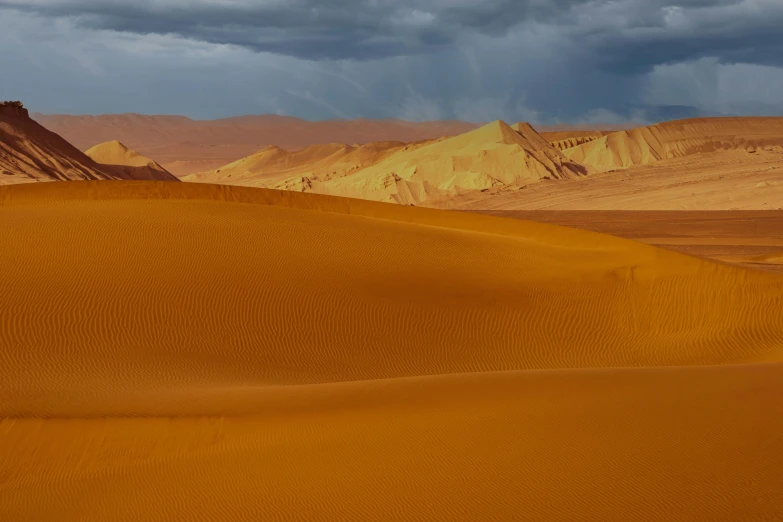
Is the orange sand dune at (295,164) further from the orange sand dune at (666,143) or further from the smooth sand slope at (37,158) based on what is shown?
the smooth sand slope at (37,158)

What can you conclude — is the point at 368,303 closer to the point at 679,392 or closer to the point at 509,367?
the point at 509,367

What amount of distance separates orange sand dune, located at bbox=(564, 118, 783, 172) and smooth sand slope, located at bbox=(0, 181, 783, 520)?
51156 mm

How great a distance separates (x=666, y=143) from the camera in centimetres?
6588

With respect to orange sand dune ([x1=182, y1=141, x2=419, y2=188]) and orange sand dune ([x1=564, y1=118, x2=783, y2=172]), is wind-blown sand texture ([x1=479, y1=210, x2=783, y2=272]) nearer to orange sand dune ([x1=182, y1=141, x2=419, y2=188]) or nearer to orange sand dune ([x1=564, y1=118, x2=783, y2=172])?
orange sand dune ([x1=564, y1=118, x2=783, y2=172])

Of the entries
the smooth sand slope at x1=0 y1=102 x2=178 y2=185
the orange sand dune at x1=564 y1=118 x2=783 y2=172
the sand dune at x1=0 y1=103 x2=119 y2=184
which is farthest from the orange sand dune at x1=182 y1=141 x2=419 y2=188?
the sand dune at x1=0 y1=103 x2=119 y2=184

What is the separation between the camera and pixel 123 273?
1062cm

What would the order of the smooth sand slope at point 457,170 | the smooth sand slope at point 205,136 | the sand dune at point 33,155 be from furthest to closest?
the smooth sand slope at point 205,136 < the smooth sand slope at point 457,170 < the sand dune at point 33,155

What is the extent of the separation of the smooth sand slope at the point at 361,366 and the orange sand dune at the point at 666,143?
5116 centimetres

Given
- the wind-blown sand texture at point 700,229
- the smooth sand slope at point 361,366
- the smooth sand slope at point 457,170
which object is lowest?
the wind-blown sand texture at point 700,229

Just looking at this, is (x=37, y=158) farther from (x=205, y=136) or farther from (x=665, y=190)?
(x=205, y=136)

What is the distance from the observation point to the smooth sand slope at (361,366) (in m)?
4.97

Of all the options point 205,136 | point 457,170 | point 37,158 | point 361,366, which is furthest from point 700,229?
point 205,136

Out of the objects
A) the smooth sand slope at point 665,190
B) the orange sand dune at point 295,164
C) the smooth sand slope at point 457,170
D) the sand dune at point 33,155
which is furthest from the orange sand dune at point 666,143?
the sand dune at point 33,155

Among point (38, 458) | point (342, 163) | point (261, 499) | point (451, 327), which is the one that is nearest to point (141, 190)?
point (451, 327)
